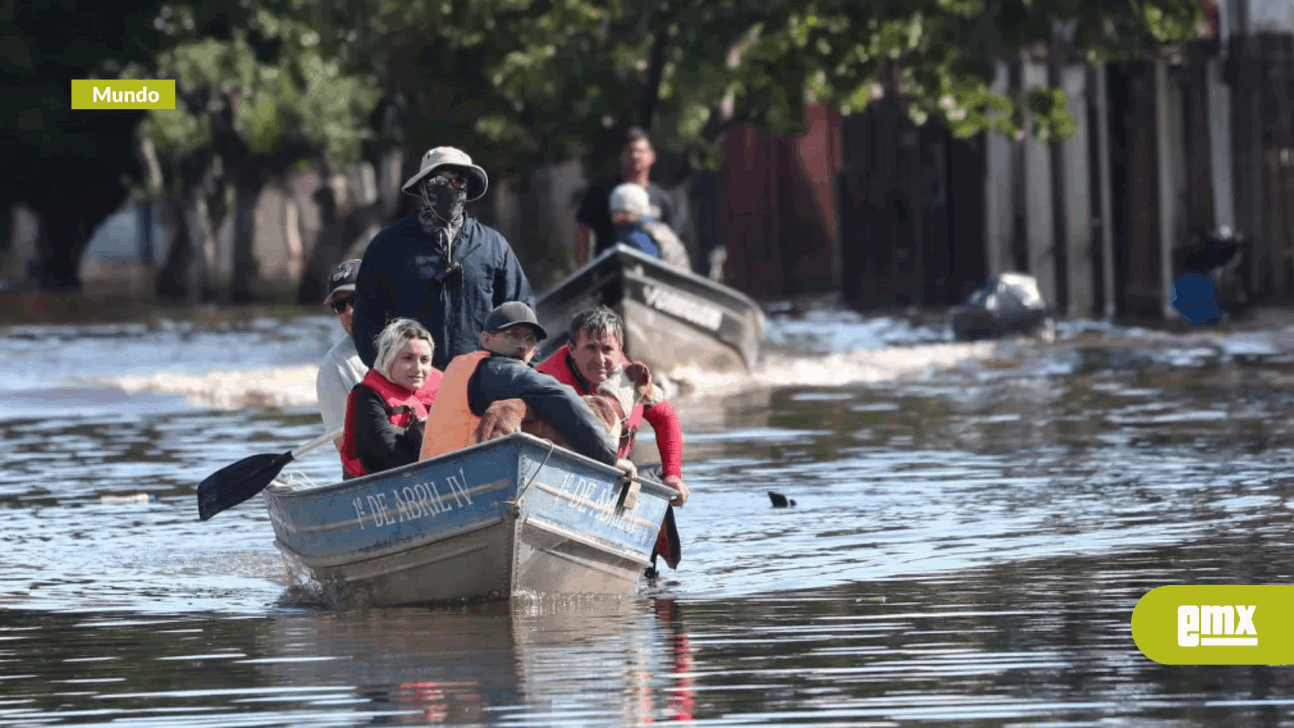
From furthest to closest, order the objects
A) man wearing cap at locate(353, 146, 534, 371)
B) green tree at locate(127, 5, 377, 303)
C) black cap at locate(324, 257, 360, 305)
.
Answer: green tree at locate(127, 5, 377, 303)
black cap at locate(324, 257, 360, 305)
man wearing cap at locate(353, 146, 534, 371)

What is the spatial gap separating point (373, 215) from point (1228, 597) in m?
42.6

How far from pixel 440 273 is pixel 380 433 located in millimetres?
1131

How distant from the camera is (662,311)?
2591cm

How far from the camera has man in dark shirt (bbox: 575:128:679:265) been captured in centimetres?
2175

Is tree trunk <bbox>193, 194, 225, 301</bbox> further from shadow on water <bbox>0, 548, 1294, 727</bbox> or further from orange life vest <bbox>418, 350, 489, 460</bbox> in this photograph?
orange life vest <bbox>418, 350, 489, 460</bbox>

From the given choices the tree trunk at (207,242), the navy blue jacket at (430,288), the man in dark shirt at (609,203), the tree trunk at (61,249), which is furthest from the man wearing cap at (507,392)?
the tree trunk at (61,249)

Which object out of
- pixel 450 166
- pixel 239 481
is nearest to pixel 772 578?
pixel 450 166

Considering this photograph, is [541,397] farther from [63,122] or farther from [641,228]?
[63,122]

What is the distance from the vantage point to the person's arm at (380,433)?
1255cm

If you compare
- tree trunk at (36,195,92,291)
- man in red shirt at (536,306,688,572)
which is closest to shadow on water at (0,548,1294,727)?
man in red shirt at (536,306,688,572)

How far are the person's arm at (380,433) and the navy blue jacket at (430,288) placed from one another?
80 cm

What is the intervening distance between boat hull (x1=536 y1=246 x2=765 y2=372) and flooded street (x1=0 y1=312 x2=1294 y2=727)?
52cm

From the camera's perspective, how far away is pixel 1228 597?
38.5 ft

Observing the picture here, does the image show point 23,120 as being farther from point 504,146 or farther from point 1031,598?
point 1031,598
